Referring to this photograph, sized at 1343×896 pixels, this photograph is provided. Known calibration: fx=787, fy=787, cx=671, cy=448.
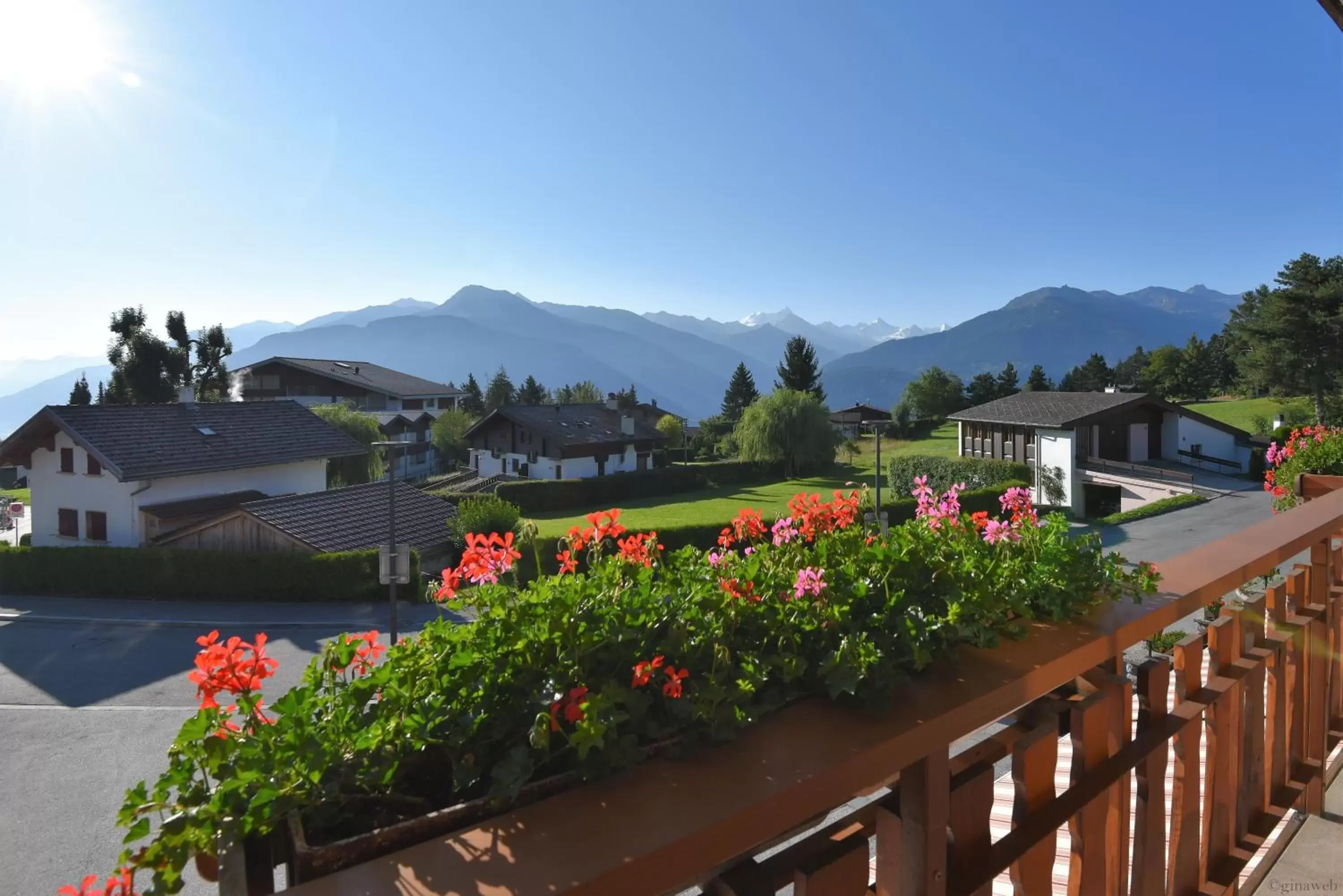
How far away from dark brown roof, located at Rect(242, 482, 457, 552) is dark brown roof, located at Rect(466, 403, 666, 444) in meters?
20.3

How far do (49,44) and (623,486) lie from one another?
100ft

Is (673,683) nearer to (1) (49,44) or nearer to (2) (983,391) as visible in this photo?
(1) (49,44)

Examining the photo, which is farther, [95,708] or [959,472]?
[959,472]

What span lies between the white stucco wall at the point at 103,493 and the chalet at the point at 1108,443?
2759 centimetres

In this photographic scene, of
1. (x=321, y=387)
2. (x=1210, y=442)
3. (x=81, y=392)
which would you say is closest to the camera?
(x=1210, y=442)

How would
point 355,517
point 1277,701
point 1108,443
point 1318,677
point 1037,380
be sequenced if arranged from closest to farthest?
point 1277,701 < point 1318,677 < point 355,517 < point 1108,443 < point 1037,380

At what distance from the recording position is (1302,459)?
16.0 feet

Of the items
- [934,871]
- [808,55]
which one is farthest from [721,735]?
[808,55]

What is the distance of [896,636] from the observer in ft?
3.88

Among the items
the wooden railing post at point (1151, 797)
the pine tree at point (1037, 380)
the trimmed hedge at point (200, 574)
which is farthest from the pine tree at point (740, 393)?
the wooden railing post at point (1151, 797)

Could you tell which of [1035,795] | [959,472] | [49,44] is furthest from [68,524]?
[959,472]

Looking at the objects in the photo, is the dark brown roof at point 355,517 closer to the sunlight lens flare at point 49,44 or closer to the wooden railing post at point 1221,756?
the sunlight lens flare at point 49,44

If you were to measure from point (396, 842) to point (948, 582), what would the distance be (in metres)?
0.96

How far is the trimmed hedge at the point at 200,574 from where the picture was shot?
1825 cm
